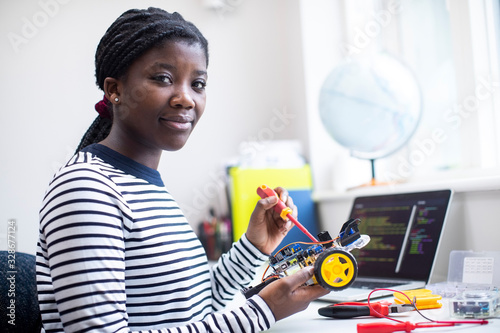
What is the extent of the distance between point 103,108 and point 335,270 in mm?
551

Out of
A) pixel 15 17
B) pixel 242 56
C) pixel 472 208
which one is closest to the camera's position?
pixel 472 208

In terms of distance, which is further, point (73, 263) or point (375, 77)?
point (375, 77)

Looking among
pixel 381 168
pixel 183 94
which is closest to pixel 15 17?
pixel 183 94

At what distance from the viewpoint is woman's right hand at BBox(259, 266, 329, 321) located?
28.8 inches

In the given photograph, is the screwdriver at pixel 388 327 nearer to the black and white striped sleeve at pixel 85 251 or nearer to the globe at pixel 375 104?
the black and white striped sleeve at pixel 85 251

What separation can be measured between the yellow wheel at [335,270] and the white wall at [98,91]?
1252 mm

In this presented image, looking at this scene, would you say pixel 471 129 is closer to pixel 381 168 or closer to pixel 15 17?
pixel 381 168

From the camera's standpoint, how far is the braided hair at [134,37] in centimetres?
85

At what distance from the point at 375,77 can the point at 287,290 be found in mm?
933

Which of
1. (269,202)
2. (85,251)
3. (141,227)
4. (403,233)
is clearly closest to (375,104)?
(403,233)

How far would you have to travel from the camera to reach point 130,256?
2.56 ft

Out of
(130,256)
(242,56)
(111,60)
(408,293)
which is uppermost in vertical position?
(242,56)

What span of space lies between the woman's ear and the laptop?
58cm

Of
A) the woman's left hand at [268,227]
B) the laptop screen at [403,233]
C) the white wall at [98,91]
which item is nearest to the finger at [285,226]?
the woman's left hand at [268,227]
